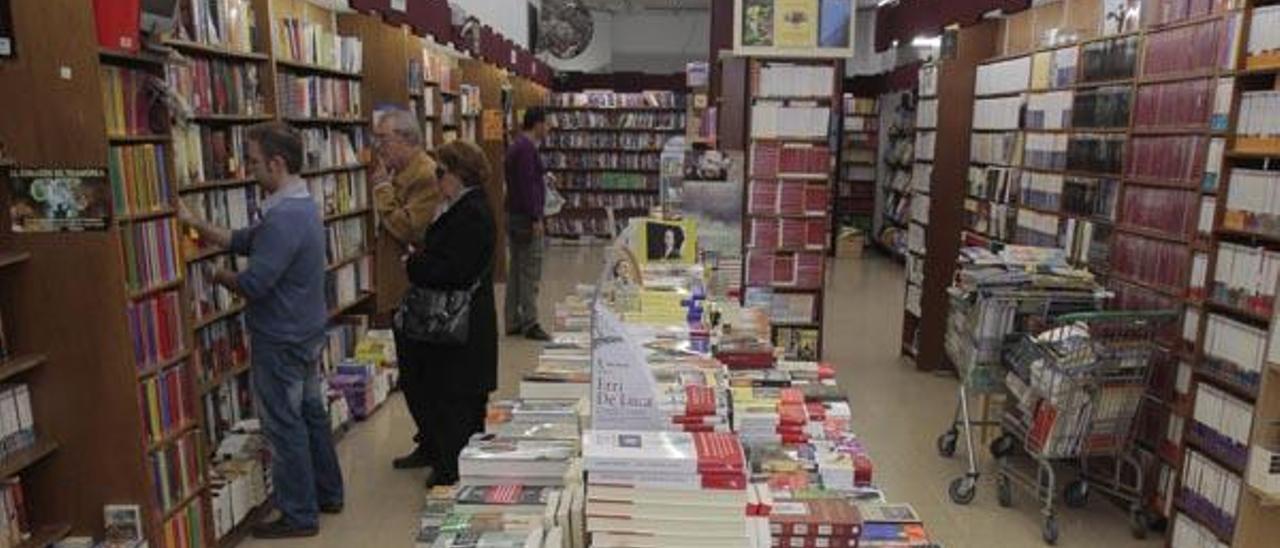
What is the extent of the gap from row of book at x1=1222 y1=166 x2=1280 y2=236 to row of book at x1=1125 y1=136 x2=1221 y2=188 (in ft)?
1.57

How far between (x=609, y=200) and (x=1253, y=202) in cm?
1123

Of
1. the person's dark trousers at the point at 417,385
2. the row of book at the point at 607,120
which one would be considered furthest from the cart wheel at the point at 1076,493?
the row of book at the point at 607,120

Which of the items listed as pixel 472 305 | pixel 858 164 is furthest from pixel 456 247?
pixel 858 164

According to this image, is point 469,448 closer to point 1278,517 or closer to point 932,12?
point 1278,517

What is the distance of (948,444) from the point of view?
15.3 feet

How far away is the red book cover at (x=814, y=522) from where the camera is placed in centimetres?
177

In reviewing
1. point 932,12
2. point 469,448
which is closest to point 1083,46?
point 932,12

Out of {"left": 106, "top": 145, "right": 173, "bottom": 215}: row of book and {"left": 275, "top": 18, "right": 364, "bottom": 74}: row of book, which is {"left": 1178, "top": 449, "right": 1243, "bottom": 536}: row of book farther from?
{"left": 275, "top": 18, "right": 364, "bottom": 74}: row of book

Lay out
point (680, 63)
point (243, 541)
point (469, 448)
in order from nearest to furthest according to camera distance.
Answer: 1. point (469, 448)
2. point (243, 541)
3. point (680, 63)

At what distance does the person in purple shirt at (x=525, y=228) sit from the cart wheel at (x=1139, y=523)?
14.2ft

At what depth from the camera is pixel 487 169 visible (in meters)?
3.68

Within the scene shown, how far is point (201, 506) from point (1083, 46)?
16.7 ft

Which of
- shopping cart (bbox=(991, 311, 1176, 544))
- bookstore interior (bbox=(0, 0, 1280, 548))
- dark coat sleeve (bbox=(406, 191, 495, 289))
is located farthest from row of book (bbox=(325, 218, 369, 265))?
shopping cart (bbox=(991, 311, 1176, 544))

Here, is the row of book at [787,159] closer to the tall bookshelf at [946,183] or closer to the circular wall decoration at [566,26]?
the tall bookshelf at [946,183]
